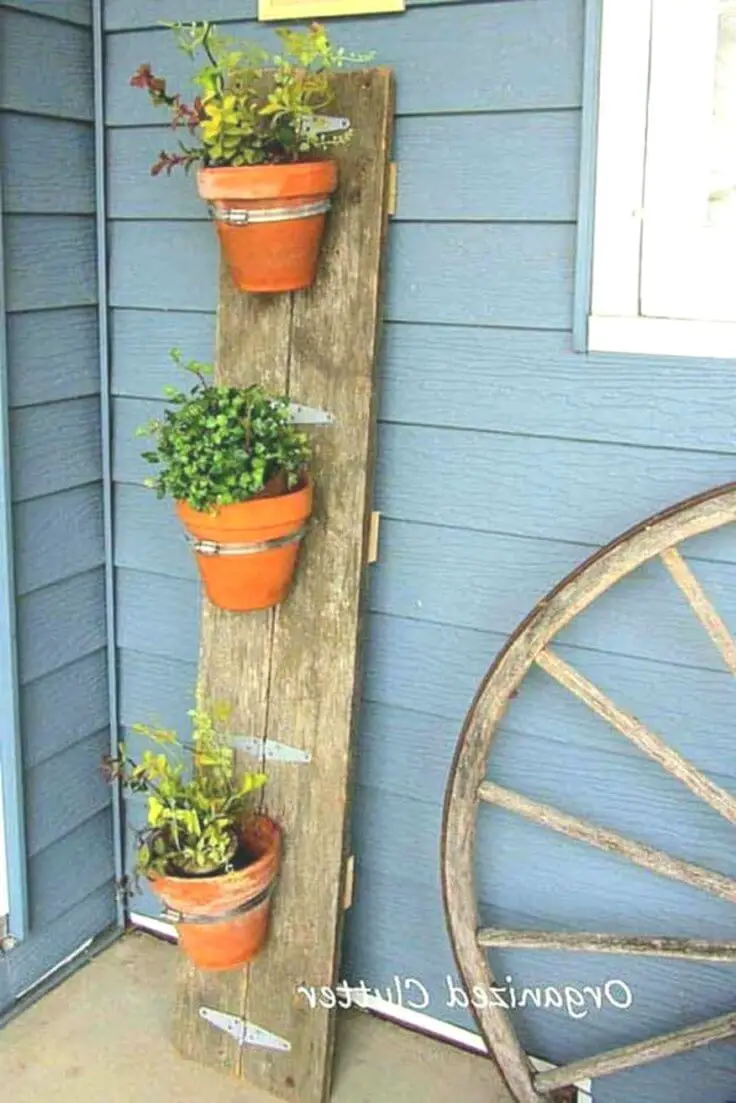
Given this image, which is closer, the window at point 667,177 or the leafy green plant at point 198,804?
the window at point 667,177

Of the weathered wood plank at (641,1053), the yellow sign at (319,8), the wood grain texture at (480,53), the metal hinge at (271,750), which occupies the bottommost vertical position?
the weathered wood plank at (641,1053)

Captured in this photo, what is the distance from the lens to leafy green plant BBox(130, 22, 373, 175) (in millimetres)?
1650

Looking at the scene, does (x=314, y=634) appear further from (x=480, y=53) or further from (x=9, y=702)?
(x=480, y=53)

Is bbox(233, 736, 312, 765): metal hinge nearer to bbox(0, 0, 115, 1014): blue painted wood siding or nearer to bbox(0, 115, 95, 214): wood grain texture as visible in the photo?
bbox(0, 0, 115, 1014): blue painted wood siding

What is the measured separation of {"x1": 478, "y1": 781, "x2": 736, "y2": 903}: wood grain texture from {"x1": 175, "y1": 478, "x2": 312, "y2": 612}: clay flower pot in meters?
0.42

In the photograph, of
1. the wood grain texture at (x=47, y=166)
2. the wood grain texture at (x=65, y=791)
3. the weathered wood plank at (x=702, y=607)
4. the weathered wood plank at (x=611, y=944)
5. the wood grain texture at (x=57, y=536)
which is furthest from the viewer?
the wood grain texture at (x=65, y=791)

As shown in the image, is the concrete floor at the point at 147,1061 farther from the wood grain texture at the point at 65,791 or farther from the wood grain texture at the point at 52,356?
the wood grain texture at the point at 52,356

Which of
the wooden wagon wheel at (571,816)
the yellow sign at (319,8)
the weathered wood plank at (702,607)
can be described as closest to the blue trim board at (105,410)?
the yellow sign at (319,8)

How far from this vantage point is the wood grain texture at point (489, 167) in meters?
1.67

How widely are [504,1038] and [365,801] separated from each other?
426 mm

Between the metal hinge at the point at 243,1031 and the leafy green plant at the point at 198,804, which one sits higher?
the leafy green plant at the point at 198,804

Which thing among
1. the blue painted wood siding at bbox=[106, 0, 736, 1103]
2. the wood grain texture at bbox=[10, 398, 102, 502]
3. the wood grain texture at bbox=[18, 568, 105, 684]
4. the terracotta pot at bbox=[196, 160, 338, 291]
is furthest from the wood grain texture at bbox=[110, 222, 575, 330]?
the wood grain texture at bbox=[18, 568, 105, 684]

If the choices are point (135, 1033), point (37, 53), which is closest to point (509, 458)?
point (37, 53)

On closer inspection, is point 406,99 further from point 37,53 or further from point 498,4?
point 37,53
